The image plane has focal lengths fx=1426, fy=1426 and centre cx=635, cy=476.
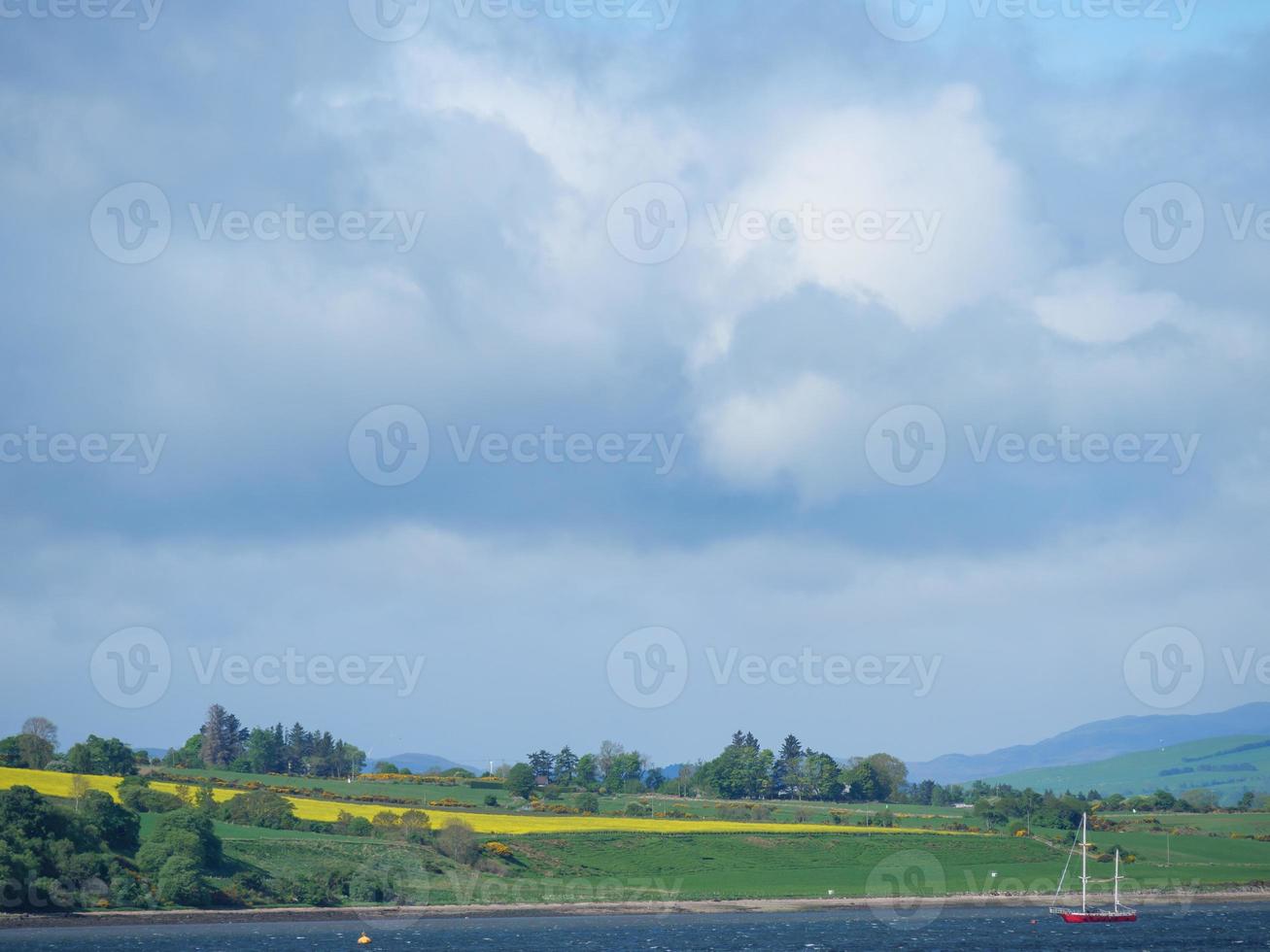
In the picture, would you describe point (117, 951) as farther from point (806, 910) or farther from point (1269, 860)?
point (1269, 860)

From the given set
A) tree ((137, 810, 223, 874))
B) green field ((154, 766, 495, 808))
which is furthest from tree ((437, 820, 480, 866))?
green field ((154, 766, 495, 808))

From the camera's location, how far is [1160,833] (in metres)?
174

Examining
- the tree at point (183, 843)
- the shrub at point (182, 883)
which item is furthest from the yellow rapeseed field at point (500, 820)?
the shrub at point (182, 883)

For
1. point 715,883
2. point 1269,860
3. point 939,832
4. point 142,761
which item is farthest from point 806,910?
point 142,761

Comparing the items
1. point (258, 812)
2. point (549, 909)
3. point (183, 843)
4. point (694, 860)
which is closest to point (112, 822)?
point (183, 843)

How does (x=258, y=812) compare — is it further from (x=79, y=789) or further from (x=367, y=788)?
(x=367, y=788)

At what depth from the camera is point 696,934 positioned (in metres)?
101

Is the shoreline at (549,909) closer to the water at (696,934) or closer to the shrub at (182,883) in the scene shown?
the shrub at (182,883)

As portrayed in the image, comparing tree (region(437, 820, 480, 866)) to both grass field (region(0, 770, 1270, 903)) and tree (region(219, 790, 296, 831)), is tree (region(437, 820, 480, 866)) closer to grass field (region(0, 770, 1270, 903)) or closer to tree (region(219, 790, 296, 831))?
grass field (region(0, 770, 1270, 903))

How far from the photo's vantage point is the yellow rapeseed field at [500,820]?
135125 millimetres

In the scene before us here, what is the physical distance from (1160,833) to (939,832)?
29.2m

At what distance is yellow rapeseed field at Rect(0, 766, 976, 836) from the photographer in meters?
135

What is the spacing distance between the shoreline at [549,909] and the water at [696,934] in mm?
1263

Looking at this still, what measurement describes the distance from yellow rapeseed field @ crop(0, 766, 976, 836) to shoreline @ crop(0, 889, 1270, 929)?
19787 mm
